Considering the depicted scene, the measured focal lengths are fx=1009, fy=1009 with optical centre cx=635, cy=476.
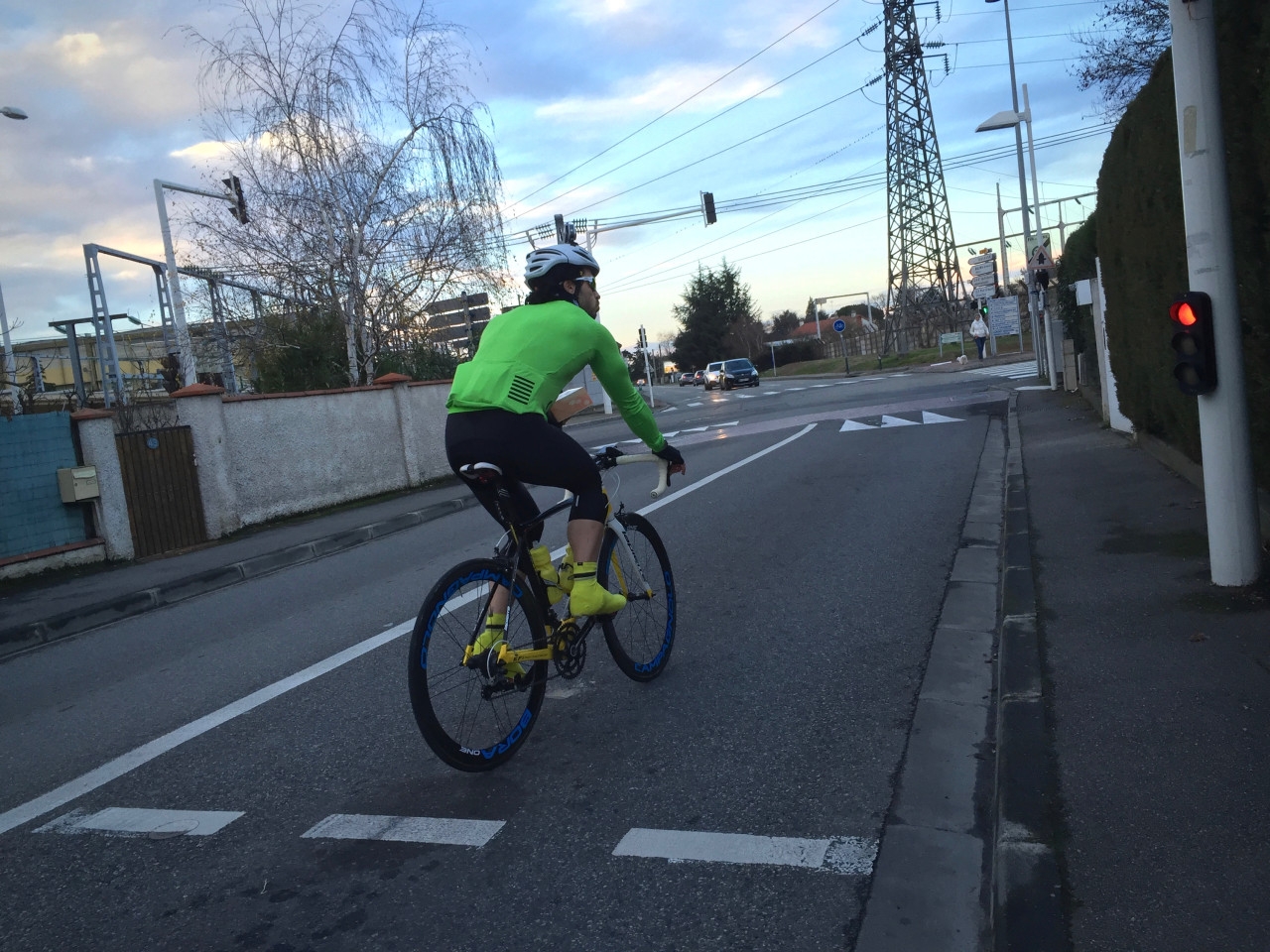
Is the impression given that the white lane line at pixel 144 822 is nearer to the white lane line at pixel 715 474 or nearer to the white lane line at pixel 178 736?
the white lane line at pixel 178 736

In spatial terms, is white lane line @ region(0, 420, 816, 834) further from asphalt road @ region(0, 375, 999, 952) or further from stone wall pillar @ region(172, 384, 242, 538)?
stone wall pillar @ region(172, 384, 242, 538)

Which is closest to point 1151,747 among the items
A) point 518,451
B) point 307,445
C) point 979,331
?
point 518,451

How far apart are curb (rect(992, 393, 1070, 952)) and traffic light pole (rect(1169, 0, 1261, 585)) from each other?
40.9 inches

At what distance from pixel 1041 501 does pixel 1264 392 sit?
345cm

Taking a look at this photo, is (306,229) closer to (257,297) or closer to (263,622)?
(257,297)

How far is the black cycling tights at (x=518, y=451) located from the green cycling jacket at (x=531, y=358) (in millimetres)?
49

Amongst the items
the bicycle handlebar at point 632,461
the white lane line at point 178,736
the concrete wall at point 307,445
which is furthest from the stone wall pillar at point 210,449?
the bicycle handlebar at point 632,461

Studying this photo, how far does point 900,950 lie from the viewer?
100 inches

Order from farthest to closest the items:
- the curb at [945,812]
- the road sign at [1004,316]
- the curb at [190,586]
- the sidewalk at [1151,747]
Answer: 1. the road sign at [1004,316]
2. the curb at [190,586]
3. the curb at [945,812]
4. the sidewalk at [1151,747]

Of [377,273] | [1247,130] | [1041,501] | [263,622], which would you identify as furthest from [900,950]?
[377,273]

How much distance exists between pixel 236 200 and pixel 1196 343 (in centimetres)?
1804

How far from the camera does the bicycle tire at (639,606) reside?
4418mm

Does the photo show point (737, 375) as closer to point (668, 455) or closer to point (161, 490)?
point (161, 490)

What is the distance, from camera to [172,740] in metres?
4.73
